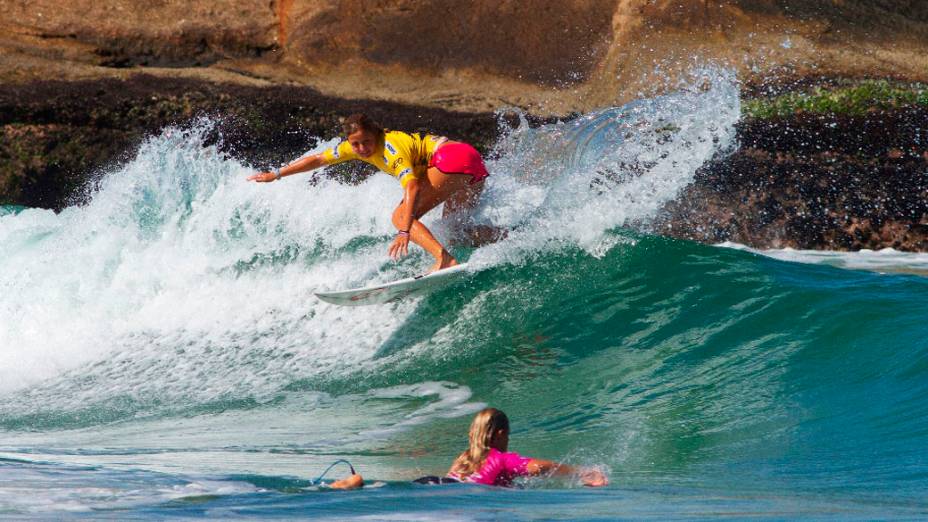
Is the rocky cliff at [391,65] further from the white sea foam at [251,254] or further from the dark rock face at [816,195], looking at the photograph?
the white sea foam at [251,254]

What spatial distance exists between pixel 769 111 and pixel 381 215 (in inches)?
333

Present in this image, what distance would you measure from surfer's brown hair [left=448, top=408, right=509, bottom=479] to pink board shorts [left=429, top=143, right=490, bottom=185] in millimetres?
3118

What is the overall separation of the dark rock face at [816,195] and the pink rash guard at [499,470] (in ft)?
30.3

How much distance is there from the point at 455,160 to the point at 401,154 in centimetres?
47

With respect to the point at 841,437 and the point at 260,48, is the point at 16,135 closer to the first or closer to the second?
the point at 260,48

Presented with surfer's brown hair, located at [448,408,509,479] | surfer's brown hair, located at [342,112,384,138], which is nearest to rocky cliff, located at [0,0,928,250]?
surfer's brown hair, located at [342,112,384,138]

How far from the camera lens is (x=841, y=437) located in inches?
225

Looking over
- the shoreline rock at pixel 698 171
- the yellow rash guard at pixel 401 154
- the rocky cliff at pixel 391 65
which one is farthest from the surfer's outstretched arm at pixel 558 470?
the rocky cliff at pixel 391 65

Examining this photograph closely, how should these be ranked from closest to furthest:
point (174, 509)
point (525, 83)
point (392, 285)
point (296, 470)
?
point (174, 509), point (296, 470), point (392, 285), point (525, 83)

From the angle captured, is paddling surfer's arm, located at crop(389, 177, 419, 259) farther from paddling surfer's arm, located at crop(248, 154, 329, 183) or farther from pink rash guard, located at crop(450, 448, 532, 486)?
pink rash guard, located at crop(450, 448, 532, 486)

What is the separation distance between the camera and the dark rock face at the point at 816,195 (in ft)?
46.0

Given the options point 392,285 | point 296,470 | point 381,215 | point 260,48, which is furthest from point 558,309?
point 260,48

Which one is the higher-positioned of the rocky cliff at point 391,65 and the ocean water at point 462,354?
the rocky cliff at point 391,65

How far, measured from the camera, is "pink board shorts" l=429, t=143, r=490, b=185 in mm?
7695
